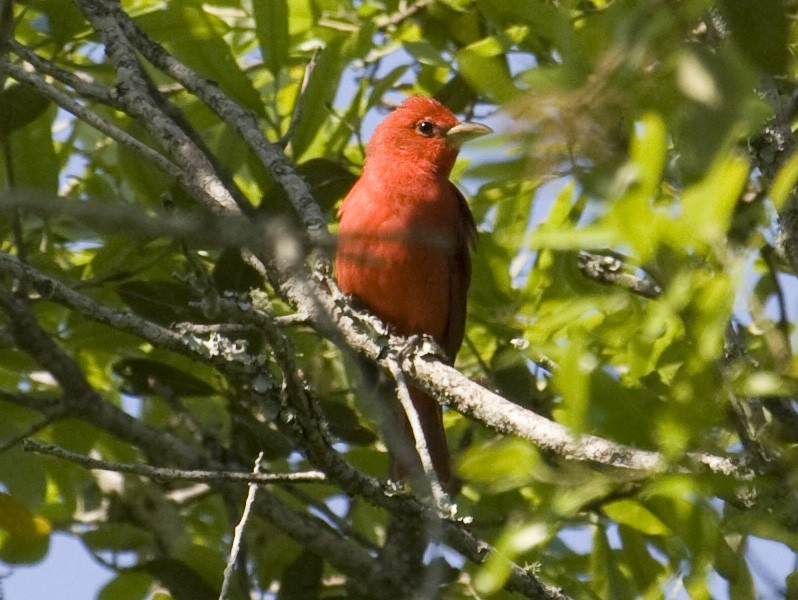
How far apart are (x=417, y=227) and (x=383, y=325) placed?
0.83 meters

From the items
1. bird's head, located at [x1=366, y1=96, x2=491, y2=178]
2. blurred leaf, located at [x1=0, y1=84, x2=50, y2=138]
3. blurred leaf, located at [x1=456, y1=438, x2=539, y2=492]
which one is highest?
blurred leaf, located at [x1=0, y1=84, x2=50, y2=138]

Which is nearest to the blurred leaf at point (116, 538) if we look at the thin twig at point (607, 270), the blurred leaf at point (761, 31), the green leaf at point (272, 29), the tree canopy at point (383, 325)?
the tree canopy at point (383, 325)

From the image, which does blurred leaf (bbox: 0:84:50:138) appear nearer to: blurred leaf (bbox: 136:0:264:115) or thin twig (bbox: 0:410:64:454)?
blurred leaf (bbox: 136:0:264:115)

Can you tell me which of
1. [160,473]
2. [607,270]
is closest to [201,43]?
[607,270]

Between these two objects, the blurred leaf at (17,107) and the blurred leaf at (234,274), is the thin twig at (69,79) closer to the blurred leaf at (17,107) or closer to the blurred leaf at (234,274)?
the blurred leaf at (17,107)

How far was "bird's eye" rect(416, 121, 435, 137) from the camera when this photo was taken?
5.73 metres

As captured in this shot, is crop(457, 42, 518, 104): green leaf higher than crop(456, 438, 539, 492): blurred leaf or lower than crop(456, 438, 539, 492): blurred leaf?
higher

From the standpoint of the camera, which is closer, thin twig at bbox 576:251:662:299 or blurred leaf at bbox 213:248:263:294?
thin twig at bbox 576:251:662:299

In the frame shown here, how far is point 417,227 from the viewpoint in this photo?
17.2 ft

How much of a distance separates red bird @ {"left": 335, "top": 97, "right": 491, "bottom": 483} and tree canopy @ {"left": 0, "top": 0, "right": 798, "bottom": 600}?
147 mm

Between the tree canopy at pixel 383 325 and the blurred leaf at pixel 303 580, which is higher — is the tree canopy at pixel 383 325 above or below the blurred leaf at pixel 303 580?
above

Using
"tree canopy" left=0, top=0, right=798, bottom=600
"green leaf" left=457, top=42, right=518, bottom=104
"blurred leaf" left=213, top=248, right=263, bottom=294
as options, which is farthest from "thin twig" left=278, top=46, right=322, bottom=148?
"green leaf" left=457, top=42, right=518, bottom=104

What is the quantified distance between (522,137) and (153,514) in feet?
11.4

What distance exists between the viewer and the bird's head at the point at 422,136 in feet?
18.4
